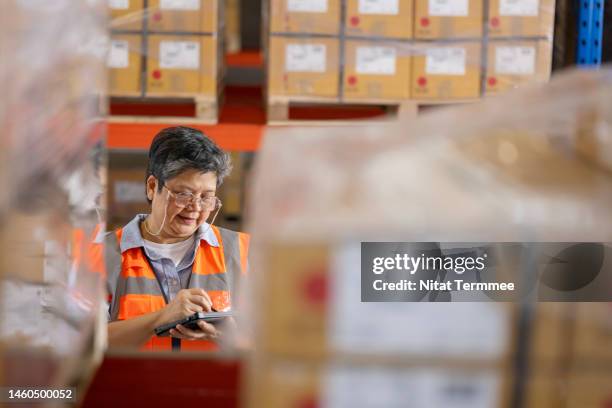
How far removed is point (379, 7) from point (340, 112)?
0.76 m

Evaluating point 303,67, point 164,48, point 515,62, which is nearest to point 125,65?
point 164,48

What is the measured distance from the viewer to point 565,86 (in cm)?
130

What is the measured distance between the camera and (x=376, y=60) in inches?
141

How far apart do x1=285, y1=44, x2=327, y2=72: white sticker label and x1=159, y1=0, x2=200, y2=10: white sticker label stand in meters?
0.41

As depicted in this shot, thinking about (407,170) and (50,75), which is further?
(50,75)

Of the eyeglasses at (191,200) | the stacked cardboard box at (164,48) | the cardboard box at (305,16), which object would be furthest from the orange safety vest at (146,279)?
the cardboard box at (305,16)

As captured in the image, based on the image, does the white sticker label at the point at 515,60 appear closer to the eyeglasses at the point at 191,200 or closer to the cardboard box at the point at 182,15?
the cardboard box at the point at 182,15

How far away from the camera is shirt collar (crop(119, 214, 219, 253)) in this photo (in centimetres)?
302

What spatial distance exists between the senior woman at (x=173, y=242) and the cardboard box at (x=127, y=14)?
67 centimetres

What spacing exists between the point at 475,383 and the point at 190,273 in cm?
201

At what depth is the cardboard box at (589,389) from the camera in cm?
114

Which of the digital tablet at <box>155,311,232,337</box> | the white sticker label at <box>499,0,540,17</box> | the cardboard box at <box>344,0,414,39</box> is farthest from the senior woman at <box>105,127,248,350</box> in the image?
the white sticker label at <box>499,0,540,17</box>

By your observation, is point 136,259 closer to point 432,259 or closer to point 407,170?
point 432,259

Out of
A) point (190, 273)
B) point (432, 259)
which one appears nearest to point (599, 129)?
point (432, 259)
